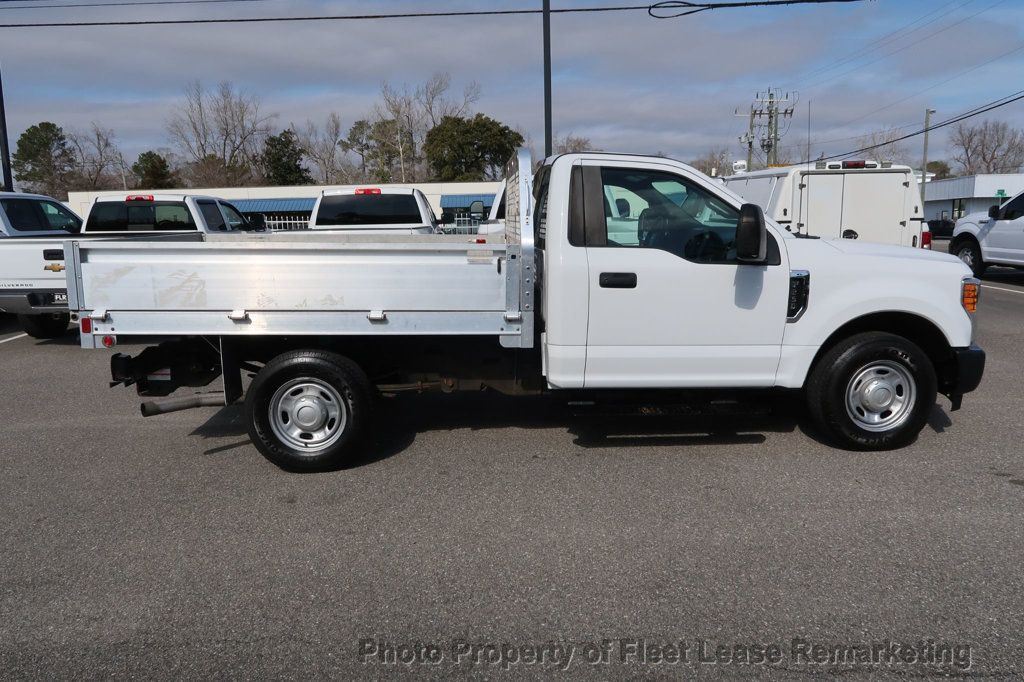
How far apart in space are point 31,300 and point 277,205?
3029 cm

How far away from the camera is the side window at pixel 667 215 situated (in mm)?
5184

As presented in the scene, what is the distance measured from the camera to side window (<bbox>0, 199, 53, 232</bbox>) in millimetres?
11414

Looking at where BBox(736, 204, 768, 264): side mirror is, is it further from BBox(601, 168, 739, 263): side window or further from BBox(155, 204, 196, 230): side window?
BBox(155, 204, 196, 230): side window

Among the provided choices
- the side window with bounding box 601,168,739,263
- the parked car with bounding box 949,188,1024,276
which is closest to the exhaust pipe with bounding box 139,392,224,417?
the side window with bounding box 601,168,739,263

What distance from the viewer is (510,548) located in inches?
163

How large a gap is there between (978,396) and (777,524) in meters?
3.99

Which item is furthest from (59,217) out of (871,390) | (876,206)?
(876,206)

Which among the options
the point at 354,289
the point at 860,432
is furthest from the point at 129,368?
the point at 860,432

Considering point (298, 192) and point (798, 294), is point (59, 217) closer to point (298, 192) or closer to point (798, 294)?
point (798, 294)

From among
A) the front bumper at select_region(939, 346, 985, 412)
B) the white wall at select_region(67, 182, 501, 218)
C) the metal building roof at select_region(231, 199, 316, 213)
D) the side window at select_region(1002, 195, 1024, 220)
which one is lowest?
the front bumper at select_region(939, 346, 985, 412)

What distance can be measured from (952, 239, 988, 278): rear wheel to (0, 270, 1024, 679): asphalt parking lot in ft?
39.8

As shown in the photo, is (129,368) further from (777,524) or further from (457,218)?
(457,218)

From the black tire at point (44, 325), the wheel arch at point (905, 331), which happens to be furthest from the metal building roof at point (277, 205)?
the wheel arch at point (905, 331)

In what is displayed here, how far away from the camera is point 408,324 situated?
505cm
